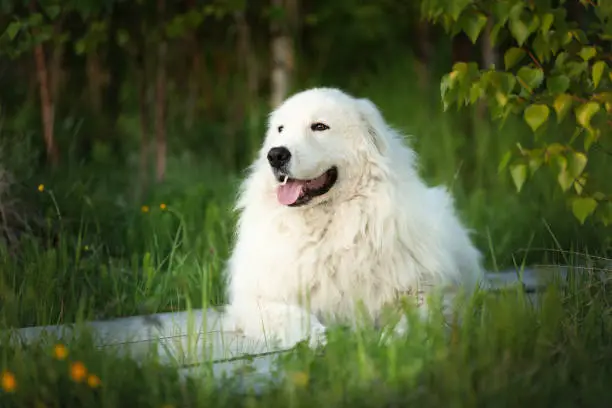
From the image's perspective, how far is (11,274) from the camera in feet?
15.9

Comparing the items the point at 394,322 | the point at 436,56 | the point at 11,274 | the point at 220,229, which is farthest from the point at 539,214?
the point at 436,56

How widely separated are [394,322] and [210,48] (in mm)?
7261

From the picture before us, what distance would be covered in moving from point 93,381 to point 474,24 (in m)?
2.10

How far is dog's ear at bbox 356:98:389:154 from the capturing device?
4.35 meters

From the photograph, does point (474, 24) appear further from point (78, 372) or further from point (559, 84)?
point (78, 372)

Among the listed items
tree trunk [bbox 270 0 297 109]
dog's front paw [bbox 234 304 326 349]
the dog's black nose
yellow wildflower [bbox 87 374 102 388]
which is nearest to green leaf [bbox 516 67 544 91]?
the dog's black nose

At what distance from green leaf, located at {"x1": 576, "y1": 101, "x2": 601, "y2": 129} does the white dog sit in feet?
3.26

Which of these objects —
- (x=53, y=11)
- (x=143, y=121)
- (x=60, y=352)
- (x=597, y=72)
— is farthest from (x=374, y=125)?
(x=143, y=121)

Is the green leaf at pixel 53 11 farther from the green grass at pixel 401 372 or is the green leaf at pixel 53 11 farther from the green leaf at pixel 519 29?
the green leaf at pixel 519 29

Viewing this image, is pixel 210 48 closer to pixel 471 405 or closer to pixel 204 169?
pixel 204 169

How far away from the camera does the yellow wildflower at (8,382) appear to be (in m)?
2.89

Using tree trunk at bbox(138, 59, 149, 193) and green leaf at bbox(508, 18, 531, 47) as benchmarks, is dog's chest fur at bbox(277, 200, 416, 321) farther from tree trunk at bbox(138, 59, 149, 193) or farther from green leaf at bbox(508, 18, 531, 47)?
tree trunk at bbox(138, 59, 149, 193)

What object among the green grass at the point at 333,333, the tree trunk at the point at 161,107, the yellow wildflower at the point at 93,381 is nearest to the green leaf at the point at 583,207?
the green grass at the point at 333,333

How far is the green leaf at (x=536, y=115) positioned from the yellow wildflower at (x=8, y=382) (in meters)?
2.07
